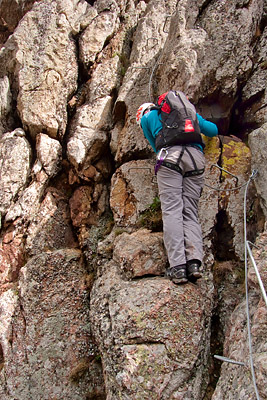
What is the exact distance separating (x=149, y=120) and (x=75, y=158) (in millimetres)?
2575

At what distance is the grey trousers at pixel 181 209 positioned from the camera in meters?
5.11

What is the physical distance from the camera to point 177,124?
5797 mm

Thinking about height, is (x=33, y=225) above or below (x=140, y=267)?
above

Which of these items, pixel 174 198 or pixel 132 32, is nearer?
pixel 174 198

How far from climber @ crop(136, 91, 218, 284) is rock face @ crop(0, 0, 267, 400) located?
0.45 metres

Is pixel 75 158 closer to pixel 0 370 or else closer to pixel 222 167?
pixel 222 167

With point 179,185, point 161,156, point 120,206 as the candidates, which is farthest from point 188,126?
point 120,206

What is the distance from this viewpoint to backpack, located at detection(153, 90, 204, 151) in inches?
227

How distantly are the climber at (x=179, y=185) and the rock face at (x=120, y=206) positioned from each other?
447mm

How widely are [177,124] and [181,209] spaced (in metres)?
1.66

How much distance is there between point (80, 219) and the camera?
7672 mm

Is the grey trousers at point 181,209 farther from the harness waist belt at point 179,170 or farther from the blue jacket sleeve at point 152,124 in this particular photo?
the blue jacket sleeve at point 152,124

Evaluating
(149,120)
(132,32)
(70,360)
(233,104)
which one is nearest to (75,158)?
(149,120)

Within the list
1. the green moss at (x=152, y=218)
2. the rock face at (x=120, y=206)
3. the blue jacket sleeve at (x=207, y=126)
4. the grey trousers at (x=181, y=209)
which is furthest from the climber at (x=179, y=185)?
the green moss at (x=152, y=218)
